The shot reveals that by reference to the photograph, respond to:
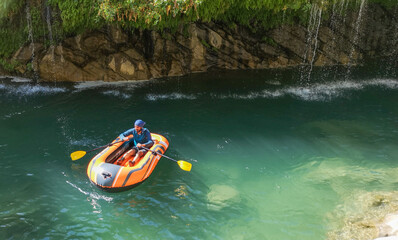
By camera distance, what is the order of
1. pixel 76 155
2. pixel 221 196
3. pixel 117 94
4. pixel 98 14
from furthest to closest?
1. pixel 117 94
2. pixel 98 14
3. pixel 76 155
4. pixel 221 196

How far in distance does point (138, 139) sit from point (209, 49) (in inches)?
489

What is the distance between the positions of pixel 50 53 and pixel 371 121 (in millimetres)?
17455

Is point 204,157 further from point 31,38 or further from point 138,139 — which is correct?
point 31,38

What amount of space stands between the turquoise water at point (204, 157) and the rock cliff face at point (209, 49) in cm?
129

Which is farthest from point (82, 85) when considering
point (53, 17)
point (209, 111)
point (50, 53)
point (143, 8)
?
point (209, 111)

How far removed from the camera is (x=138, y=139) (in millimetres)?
10281

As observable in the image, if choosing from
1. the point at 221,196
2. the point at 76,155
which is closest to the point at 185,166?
the point at 221,196

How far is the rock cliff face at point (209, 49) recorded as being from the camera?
17938mm

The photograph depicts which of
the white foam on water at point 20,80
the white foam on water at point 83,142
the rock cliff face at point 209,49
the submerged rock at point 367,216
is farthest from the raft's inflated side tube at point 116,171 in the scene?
the white foam on water at point 20,80

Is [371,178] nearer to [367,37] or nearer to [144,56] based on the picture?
[144,56]

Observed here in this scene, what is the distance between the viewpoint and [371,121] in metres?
14.0

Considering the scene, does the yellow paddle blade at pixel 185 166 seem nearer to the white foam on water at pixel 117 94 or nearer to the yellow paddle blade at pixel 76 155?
the yellow paddle blade at pixel 76 155

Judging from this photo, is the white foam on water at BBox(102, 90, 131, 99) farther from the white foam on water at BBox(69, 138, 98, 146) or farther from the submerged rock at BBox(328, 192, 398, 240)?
the submerged rock at BBox(328, 192, 398, 240)

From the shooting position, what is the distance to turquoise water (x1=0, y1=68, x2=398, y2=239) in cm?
780
